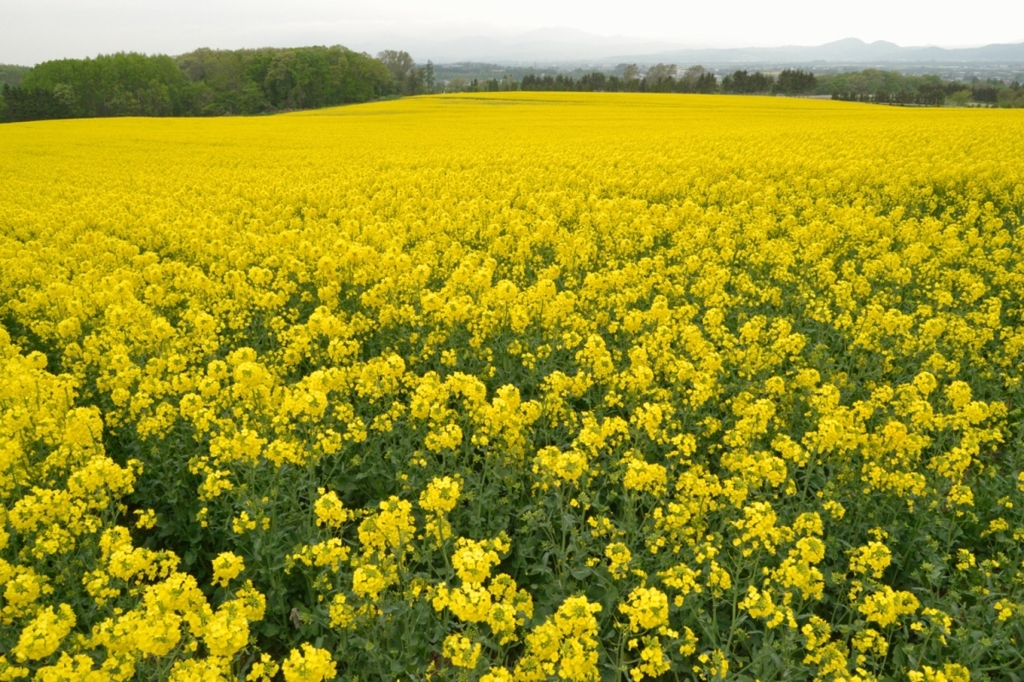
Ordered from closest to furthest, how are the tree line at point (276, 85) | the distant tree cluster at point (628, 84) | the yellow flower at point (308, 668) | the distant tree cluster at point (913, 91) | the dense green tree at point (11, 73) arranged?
the yellow flower at point (308, 668) < the tree line at point (276, 85) < the distant tree cluster at point (913, 91) < the distant tree cluster at point (628, 84) < the dense green tree at point (11, 73)

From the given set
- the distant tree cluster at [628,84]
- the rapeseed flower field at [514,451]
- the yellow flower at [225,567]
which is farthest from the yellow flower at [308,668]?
the distant tree cluster at [628,84]

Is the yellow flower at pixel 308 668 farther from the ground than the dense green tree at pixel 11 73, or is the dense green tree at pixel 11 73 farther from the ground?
the dense green tree at pixel 11 73

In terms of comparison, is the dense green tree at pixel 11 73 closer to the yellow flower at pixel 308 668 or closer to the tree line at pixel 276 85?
the tree line at pixel 276 85

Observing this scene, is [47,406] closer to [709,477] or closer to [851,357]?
[709,477]

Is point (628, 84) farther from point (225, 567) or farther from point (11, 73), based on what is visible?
point (11, 73)

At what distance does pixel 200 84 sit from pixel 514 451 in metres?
97.1

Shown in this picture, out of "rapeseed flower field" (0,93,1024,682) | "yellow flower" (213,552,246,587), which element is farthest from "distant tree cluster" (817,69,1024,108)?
"yellow flower" (213,552,246,587)

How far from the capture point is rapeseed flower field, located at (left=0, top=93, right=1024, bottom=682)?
357cm

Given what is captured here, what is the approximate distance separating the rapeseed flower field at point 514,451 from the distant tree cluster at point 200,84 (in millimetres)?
77299

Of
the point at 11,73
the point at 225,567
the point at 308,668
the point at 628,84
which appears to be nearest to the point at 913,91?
the point at 628,84

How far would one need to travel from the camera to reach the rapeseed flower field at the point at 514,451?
140 inches

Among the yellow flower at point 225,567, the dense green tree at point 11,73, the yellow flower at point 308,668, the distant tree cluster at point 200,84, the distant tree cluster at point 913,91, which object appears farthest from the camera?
the dense green tree at point 11,73

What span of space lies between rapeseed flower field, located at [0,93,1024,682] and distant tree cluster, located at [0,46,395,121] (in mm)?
77299

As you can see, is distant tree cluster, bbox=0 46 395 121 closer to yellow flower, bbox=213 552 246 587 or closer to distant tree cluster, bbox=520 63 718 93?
distant tree cluster, bbox=520 63 718 93
